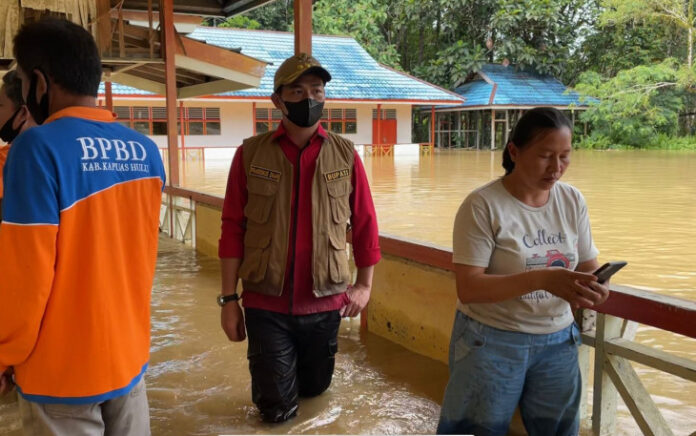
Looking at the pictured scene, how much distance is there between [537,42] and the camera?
1543 inches

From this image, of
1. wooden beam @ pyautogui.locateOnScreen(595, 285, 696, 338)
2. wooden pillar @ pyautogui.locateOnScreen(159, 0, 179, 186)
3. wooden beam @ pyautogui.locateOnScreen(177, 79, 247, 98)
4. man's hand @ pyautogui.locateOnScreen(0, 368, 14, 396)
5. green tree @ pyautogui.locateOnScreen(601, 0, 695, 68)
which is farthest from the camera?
green tree @ pyautogui.locateOnScreen(601, 0, 695, 68)

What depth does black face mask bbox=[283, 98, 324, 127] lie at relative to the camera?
281 centimetres

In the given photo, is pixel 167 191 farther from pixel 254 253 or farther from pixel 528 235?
pixel 528 235

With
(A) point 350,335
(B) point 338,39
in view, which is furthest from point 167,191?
(B) point 338,39

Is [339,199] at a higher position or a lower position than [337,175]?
lower

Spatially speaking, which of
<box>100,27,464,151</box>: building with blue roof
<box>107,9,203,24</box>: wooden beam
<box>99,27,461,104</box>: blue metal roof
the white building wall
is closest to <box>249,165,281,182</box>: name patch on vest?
<box>107,9,203,24</box>: wooden beam

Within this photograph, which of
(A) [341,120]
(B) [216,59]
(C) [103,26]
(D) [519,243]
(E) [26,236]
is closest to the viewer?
(E) [26,236]

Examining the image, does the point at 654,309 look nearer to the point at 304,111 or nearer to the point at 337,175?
the point at 337,175

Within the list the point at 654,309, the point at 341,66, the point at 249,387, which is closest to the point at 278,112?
the point at 341,66

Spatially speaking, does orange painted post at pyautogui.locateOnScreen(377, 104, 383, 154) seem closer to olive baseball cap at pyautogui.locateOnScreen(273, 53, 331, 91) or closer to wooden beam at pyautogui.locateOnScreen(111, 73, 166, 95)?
wooden beam at pyautogui.locateOnScreen(111, 73, 166, 95)

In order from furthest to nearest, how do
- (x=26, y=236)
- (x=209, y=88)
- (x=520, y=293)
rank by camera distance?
(x=209, y=88) < (x=520, y=293) < (x=26, y=236)

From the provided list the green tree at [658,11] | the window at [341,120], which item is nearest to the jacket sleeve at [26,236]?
the window at [341,120]

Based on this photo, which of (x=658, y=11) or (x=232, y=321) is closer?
(x=232, y=321)

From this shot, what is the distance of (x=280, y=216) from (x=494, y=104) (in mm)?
31890
